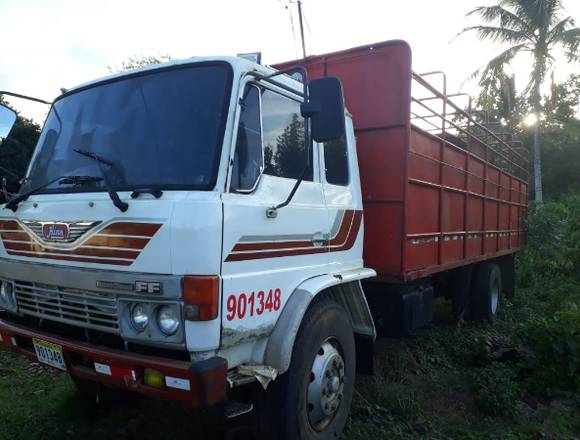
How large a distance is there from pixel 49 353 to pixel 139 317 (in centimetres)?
76

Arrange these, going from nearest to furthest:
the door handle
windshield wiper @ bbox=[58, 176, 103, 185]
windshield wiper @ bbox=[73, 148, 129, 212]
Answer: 1. windshield wiper @ bbox=[73, 148, 129, 212]
2. windshield wiper @ bbox=[58, 176, 103, 185]
3. the door handle

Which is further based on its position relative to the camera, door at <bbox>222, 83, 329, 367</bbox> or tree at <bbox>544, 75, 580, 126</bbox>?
tree at <bbox>544, 75, 580, 126</bbox>

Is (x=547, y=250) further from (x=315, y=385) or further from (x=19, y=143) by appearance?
(x=19, y=143)

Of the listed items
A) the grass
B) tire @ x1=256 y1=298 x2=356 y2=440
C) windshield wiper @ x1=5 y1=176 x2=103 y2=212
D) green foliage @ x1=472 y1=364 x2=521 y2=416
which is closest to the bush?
the grass

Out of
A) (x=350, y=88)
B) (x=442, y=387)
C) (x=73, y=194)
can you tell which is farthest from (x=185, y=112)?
(x=442, y=387)

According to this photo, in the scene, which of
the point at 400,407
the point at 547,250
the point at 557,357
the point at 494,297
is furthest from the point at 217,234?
the point at 547,250

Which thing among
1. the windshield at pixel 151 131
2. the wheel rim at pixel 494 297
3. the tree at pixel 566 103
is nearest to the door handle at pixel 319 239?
the windshield at pixel 151 131

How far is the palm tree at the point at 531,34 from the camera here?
56.6 feet

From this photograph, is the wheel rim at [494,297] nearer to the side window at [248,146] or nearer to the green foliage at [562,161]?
the side window at [248,146]

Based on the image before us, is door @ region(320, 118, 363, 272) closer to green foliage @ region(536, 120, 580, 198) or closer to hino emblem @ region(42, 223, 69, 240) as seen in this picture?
hino emblem @ region(42, 223, 69, 240)

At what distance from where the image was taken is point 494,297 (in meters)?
7.29

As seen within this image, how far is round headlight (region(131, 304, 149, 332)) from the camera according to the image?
2463mm

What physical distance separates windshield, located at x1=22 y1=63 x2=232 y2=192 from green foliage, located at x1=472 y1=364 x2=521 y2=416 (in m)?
3.08

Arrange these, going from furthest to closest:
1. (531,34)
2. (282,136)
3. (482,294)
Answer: (531,34), (482,294), (282,136)
